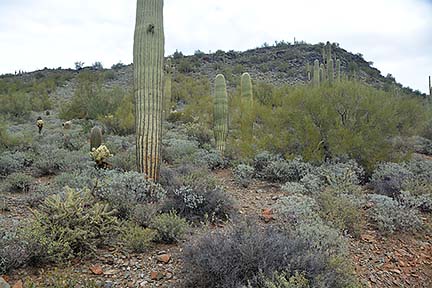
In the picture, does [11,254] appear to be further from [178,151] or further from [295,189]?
[178,151]

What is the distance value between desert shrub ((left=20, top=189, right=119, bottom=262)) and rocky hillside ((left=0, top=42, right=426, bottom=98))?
26354 mm

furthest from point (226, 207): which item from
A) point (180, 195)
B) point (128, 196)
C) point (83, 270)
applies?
point (83, 270)

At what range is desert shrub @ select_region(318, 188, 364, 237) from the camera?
580cm

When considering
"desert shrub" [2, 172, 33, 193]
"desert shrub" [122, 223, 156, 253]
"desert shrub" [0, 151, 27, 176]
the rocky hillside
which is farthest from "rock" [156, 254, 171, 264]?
the rocky hillside

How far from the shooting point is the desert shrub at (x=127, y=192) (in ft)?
19.2

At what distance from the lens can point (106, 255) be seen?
4812mm

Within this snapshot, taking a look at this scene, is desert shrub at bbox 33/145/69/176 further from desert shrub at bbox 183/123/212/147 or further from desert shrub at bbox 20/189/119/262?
desert shrub at bbox 183/123/212/147

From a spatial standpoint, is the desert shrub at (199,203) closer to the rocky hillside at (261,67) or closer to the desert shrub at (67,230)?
the desert shrub at (67,230)

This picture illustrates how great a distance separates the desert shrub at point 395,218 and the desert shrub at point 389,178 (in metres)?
1.11

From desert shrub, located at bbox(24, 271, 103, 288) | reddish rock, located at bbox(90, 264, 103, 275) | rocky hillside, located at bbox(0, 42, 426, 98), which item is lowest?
reddish rock, located at bbox(90, 264, 103, 275)

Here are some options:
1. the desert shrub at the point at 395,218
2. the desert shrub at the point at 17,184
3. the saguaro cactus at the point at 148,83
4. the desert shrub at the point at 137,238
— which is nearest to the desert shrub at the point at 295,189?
the desert shrub at the point at 395,218

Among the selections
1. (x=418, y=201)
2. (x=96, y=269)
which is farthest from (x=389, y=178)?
(x=96, y=269)

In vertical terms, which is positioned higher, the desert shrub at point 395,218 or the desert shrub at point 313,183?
the desert shrub at point 313,183

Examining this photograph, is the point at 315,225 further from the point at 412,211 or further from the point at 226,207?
the point at 412,211
